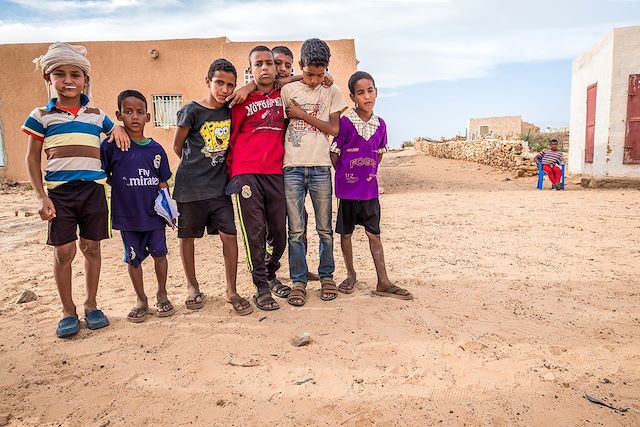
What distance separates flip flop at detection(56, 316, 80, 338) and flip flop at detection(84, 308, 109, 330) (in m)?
0.06

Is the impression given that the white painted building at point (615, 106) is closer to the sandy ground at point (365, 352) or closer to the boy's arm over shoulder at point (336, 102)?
the sandy ground at point (365, 352)

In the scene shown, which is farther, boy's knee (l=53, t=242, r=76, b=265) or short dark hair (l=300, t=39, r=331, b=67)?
short dark hair (l=300, t=39, r=331, b=67)

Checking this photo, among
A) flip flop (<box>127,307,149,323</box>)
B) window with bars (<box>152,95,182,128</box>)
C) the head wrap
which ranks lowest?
flip flop (<box>127,307,149,323</box>)

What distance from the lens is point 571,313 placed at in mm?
2865

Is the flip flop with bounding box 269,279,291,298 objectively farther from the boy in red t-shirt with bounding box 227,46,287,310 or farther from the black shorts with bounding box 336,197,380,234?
the black shorts with bounding box 336,197,380,234

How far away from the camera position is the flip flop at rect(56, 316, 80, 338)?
8.94 feet

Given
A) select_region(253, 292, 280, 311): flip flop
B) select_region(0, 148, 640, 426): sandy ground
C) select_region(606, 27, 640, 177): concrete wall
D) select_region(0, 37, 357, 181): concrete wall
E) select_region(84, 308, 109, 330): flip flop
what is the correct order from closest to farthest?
select_region(0, 148, 640, 426): sandy ground, select_region(84, 308, 109, 330): flip flop, select_region(253, 292, 280, 311): flip flop, select_region(606, 27, 640, 177): concrete wall, select_region(0, 37, 357, 181): concrete wall

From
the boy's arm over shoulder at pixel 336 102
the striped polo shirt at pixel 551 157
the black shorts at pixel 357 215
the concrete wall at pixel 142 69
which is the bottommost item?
the black shorts at pixel 357 215

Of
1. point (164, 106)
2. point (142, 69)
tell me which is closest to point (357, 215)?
point (164, 106)

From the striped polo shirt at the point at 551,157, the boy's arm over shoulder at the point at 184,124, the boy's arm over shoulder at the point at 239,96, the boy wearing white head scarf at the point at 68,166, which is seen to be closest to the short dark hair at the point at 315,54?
the boy's arm over shoulder at the point at 239,96

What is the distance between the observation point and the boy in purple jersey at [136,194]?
295 centimetres

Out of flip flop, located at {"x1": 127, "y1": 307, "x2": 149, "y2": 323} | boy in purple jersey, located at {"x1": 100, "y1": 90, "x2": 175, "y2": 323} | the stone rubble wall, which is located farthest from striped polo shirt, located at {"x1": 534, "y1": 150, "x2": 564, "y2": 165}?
flip flop, located at {"x1": 127, "y1": 307, "x2": 149, "y2": 323}

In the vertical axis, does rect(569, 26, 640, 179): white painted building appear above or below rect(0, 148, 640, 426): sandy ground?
above

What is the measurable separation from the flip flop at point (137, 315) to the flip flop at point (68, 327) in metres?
0.32
